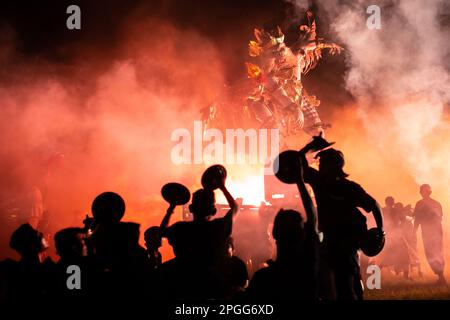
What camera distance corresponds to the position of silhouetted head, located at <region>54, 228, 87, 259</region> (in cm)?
342

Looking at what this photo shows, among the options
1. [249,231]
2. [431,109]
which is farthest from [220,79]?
[249,231]

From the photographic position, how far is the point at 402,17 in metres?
14.3

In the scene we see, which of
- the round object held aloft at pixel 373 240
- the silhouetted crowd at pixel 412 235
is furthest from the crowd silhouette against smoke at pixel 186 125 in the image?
the round object held aloft at pixel 373 240

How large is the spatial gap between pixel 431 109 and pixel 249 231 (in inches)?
369

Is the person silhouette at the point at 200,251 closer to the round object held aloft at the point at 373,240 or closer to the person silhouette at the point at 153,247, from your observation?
the person silhouette at the point at 153,247

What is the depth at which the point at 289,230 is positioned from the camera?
2670 mm

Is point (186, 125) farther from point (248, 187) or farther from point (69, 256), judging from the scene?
point (69, 256)

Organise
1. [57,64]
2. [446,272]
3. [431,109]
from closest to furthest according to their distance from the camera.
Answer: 1. [446,272]
2. [57,64]
3. [431,109]

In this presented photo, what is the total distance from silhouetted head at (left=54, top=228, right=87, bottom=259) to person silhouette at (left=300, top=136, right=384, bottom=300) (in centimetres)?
188

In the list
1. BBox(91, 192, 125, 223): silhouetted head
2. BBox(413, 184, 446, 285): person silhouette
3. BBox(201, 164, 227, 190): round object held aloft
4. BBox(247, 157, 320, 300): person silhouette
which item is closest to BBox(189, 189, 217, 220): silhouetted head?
BBox(201, 164, 227, 190): round object held aloft

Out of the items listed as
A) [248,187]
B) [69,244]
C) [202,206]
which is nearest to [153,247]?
[69,244]

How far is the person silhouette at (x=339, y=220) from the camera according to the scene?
3436 millimetres

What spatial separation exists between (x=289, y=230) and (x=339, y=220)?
1.05 m
